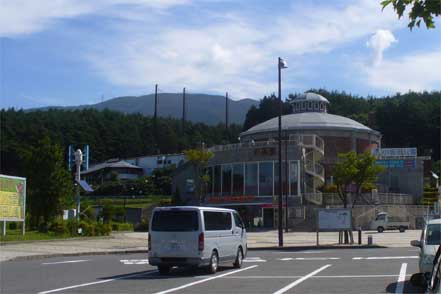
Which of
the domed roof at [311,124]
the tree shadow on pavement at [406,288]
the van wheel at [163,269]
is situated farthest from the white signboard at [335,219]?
the domed roof at [311,124]

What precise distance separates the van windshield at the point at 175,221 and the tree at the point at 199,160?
51.8m

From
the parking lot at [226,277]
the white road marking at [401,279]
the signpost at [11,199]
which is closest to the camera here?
the white road marking at [401,279]

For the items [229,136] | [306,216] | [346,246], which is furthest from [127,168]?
[346,246]

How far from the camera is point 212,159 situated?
2926 inches

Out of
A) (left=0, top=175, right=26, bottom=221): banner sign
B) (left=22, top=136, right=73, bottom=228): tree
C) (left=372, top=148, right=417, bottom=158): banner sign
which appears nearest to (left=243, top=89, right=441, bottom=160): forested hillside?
(left=372, top=148, right=417, bottom=158): banner sign

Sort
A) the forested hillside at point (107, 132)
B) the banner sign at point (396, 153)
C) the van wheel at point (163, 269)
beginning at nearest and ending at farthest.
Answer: the van wheel at point (163, 269), the banner sign at point (396, 153), the forested hillside at point (107, 132)

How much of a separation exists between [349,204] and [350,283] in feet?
160

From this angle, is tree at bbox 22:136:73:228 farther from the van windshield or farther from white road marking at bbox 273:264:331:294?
white road marking at bbox 273:264:331:294

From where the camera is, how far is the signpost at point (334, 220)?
120 feet

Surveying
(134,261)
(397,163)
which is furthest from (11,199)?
(397,163)

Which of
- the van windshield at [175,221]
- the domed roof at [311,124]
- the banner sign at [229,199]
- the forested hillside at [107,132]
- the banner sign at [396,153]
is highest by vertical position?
the forested hillside at [107,132]

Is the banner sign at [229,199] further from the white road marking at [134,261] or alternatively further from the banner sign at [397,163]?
the white road marking at [134,261]

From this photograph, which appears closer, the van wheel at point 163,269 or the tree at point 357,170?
the van wheel at point 163,269

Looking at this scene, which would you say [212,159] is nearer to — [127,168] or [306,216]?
[306,216]
